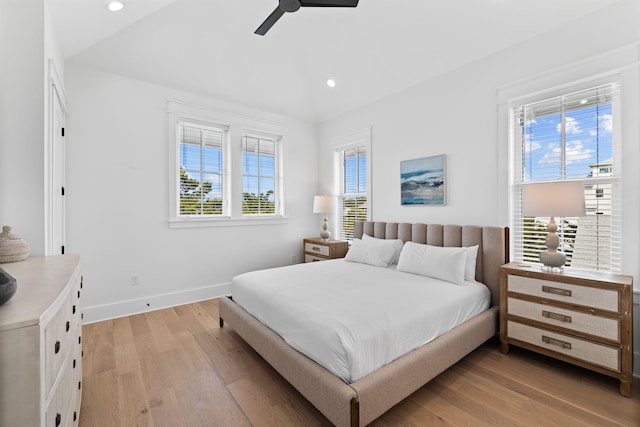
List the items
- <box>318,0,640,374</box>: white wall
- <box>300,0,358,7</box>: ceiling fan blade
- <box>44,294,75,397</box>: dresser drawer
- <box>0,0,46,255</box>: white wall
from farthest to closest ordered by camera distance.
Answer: <box>318,0,640,374</box>: white wall < <box>300,0,358,7</box>: ceiling fan blade < <box>0,0,46,255</box>: white wall < <box>44,294,75,397</box>: dresser drawer

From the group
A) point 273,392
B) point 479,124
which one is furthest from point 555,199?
point 273,392

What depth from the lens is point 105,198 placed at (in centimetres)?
335

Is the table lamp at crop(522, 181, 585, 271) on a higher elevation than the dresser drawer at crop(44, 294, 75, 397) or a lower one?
higher

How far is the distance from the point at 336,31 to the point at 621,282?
12.3ft

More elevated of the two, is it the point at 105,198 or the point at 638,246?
the point at 105,198

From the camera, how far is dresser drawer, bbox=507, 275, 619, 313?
6.67 feet

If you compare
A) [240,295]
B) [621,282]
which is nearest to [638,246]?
[621,282]

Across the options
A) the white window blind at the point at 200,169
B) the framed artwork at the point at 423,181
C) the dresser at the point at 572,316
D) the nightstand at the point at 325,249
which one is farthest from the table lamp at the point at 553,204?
the white window blind at the point at 200,169

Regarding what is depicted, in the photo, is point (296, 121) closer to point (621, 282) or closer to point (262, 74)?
A: point (262, 74)

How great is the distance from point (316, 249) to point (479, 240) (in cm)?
239

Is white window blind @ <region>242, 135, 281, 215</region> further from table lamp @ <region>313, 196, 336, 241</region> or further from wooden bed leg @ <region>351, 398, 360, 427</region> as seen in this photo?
wooden bed leg @ <region>351, 398, 360, 427</region>

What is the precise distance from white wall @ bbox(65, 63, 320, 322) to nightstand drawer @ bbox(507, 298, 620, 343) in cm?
349

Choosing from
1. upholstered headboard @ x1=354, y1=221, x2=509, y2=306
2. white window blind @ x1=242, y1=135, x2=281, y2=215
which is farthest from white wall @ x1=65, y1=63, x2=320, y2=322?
upholstered headboard @ x1=354, y1=221, x2=509, y2=306

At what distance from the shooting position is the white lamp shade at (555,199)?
85.4 inches
